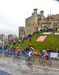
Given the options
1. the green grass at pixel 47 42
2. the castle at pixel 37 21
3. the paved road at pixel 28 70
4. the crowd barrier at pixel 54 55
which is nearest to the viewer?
the paved road at pixel 28 70

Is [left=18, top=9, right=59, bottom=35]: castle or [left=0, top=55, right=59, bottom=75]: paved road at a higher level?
A: [left=18, top=9, right=59, bottom=35]: castle

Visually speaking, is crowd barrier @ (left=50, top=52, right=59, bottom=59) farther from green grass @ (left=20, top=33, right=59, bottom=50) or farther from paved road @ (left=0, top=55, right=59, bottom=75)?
green grass @ (left=20, top=33, right=59, bottom=50)

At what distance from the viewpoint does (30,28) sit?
293ft

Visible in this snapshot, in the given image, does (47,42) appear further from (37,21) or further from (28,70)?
(37,21)

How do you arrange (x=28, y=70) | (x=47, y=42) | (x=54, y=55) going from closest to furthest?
(x=28, y=70)
(x=54, y=55)
(x=47, y=42)

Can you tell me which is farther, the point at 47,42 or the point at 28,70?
the point at 47,42

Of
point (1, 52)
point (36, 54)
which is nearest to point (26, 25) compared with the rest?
point (1, 52)

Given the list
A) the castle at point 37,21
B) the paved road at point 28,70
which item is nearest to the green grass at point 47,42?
Answer: the paved road at point 28,70

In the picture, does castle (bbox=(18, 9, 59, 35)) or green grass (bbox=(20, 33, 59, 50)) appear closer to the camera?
green grass (bbox=(20, 33, 59, 50))

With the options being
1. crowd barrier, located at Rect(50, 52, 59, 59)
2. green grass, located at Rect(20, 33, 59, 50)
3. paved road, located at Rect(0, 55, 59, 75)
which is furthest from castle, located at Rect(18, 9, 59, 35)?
paved road, located at Rect(0, 55, 59, 75)

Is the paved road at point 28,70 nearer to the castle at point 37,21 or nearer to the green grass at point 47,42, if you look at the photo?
the green grass at point 47,42

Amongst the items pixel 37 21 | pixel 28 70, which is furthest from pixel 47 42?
pixel 37 21

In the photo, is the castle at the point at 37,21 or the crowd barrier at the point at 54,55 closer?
the crowd barrier at the point at 54,55

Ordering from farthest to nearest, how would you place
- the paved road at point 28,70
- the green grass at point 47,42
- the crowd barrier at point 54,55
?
the green grass at point 47,42, the crowd barrier at point 54,55, the paved road at point 28,70
